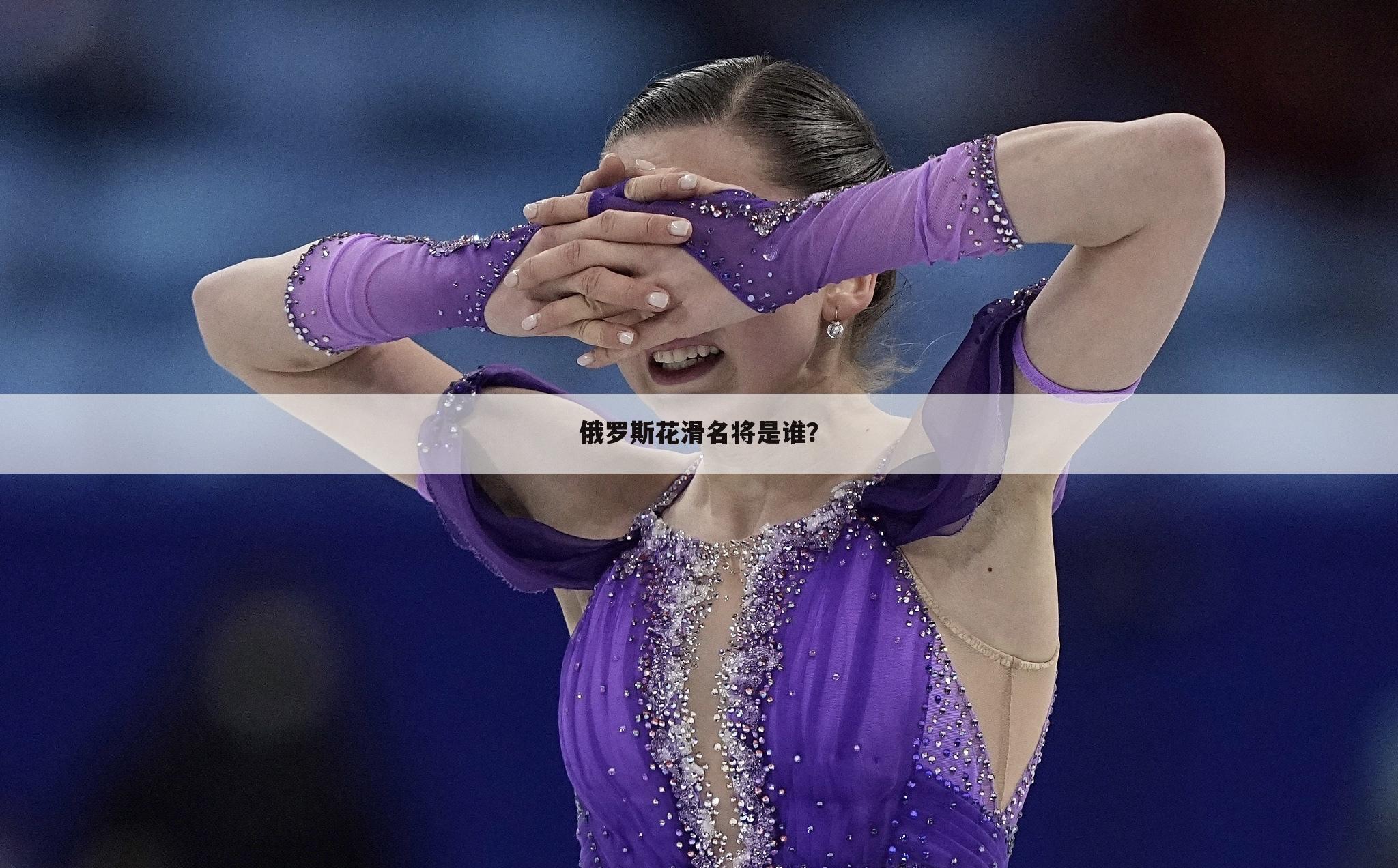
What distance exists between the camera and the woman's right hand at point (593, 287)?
118cm

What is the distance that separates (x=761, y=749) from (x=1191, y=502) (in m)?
0.70

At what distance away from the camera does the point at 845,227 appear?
3.65 feet

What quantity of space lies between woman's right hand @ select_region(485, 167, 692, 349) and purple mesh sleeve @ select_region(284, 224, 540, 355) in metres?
0.02

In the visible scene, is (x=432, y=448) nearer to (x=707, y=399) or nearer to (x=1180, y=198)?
(x=707, y=399)

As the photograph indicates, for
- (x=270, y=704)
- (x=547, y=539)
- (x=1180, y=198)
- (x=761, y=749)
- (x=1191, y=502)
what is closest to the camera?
(x=1180, y=198)

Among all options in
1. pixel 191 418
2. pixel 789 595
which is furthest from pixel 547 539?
pixel 191 418

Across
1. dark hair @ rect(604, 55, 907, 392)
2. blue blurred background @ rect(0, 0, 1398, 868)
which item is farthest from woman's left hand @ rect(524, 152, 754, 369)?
blue blurred background @ rect(0, 0, 1398, 868)

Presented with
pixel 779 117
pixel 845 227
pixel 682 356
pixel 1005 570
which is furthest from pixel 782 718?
pixel 779 117

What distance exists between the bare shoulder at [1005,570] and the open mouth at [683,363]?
0.90ft

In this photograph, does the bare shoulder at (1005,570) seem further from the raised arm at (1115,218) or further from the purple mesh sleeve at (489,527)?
the purple mesh sleeve at (489,527)

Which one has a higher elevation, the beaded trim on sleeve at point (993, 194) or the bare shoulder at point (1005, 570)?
the beaded trim on sleeve at point (993, 194)

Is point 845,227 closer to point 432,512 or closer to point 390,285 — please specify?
point 390,285

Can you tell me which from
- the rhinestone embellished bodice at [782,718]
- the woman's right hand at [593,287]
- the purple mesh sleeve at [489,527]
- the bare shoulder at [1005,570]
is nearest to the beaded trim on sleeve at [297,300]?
the purple mesh sleeve at [489,527]

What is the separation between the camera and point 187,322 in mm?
1775
